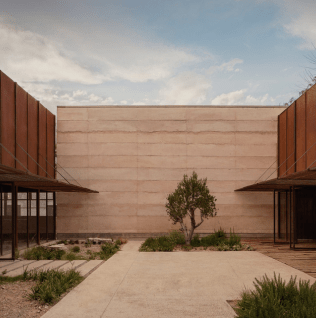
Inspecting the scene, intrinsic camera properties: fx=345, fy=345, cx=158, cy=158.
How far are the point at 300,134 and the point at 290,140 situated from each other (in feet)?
5.50

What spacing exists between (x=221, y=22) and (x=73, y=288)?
51.3ft

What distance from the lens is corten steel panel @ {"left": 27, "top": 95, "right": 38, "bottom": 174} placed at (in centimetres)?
1741

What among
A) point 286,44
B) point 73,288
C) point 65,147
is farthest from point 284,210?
point 73,288

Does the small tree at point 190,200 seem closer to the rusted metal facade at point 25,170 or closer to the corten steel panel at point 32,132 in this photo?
the rusted metal facade at point 25,170

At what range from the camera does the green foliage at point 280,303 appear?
5.28 meters

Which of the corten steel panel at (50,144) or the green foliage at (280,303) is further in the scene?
the corten steel panel at (50,144)

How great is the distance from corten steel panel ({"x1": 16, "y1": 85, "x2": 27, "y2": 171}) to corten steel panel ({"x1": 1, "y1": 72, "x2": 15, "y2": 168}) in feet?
1.61

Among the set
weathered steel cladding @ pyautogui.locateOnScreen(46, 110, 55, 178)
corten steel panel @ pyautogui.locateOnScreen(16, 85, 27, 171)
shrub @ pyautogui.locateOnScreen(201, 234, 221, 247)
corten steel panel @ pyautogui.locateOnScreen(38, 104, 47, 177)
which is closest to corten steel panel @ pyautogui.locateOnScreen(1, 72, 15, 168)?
corten steel panel @ pyautogui.locateOnScreen(16, 85, 27, 171)

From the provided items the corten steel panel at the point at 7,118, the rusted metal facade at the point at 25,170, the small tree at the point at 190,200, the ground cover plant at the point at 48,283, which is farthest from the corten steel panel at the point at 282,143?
the ground cover plant at the point at 48,283

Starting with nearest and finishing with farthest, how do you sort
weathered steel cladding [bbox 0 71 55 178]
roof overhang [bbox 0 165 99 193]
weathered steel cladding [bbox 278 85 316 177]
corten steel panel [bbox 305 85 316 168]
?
roof overhang [bbox 0 165 99 193] < weathered steel cladding [bbox 0 71 55 178] < corten steel panel [bbox 305 85 316 168] < weathered steel cladding [bbox 278 85 316 177]

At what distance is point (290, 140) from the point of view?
1958cm

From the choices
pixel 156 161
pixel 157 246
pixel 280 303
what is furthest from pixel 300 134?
pixel 280 303

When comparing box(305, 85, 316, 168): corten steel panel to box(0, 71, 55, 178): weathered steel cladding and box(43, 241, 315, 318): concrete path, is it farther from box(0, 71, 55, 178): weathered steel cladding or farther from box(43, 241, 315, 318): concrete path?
box(0, 71, 55, 178): weathered steel cladding

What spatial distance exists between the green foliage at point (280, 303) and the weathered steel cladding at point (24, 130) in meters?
9.38
